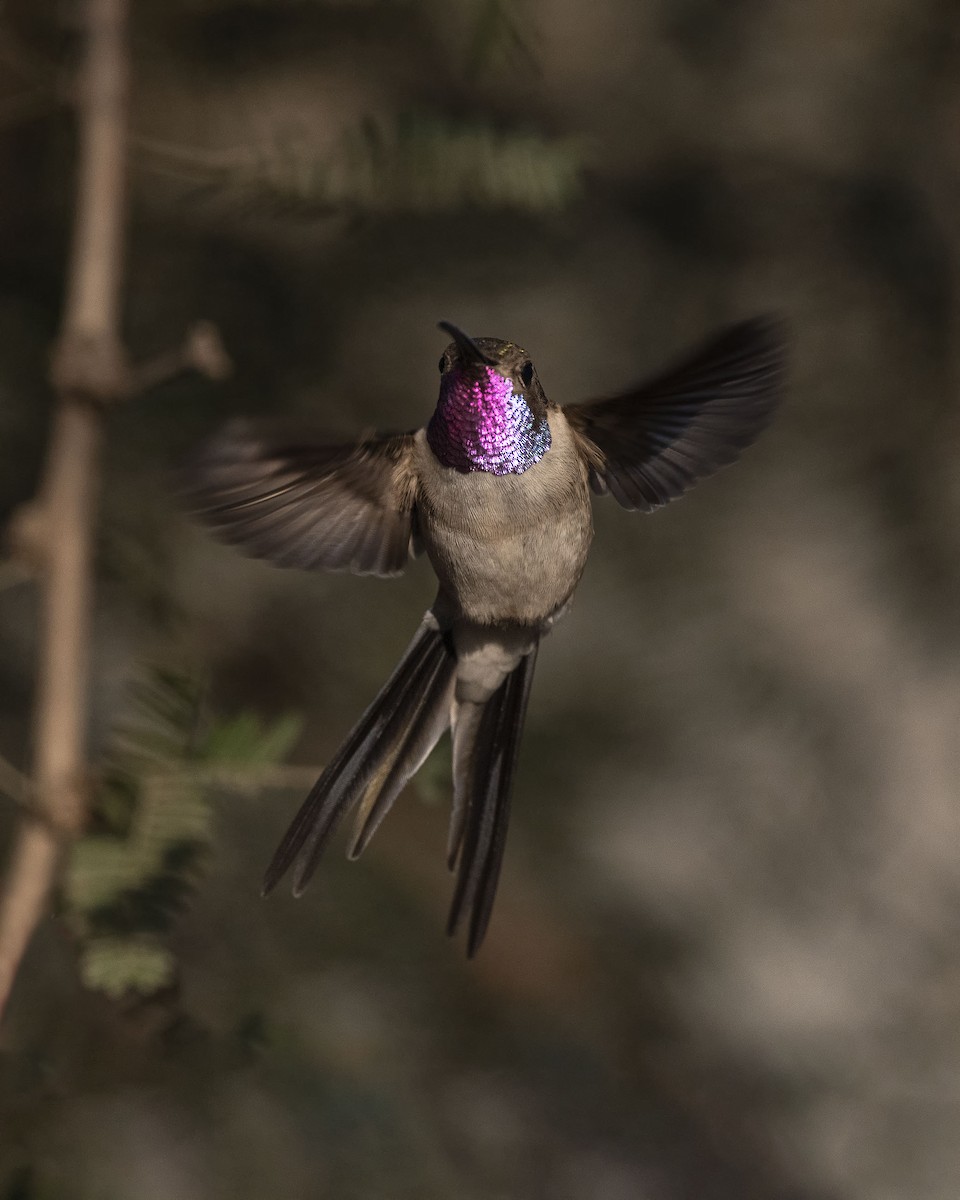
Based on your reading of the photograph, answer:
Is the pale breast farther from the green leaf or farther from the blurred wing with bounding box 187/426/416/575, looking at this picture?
the green leaf

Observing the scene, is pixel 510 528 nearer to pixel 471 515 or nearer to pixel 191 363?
pixel 471 515

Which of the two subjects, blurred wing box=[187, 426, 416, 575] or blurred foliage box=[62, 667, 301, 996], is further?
blurred foliage box=[62, 667, 301, 996]

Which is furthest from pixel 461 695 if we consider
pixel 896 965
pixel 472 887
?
pixel 896 965

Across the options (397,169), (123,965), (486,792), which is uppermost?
(397,169)

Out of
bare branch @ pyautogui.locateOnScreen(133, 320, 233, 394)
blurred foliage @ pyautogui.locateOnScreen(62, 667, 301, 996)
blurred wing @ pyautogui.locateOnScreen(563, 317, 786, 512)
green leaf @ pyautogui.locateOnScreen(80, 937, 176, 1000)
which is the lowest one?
green leaf @ pyautogui.locateOnScreen(80, 937, 176, 1000)

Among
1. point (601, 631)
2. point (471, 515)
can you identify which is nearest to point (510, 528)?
point (471, 515)

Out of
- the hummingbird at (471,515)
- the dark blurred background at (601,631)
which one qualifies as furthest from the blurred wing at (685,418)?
the dark blurred background at (601,631)

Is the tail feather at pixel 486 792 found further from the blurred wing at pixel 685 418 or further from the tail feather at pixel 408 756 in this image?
the blurred wing at pixel 685 418

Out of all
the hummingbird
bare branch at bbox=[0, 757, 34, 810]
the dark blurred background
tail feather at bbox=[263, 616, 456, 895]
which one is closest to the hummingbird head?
the hummingbird
